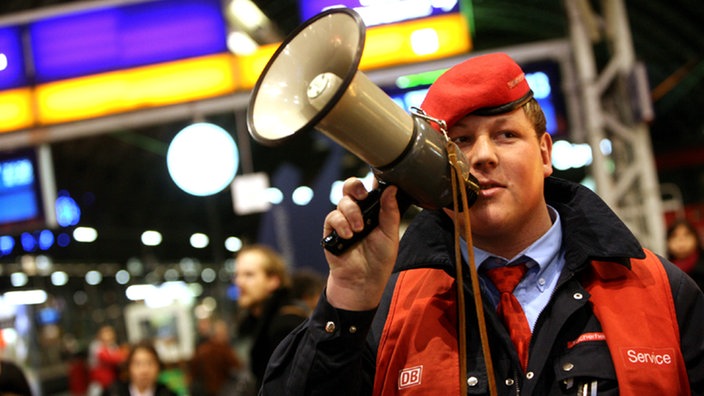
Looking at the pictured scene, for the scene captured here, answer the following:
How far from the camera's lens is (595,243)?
5.47ft

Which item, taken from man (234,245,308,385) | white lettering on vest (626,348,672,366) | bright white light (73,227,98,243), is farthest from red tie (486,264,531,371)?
bright white light (73,227,98,243)

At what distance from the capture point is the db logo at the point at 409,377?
160 centimetres

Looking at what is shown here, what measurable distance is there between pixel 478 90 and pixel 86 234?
18885mm

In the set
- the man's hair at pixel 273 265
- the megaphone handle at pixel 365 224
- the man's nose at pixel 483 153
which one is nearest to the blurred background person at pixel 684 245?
the man's hair at pixel 273 265

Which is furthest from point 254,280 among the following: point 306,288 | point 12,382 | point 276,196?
point 276,196

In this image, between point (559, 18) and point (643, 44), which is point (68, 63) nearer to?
point (559, 18)

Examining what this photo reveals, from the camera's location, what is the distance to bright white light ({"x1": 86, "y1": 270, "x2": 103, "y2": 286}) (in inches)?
851

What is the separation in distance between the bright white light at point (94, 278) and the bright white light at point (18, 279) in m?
6.03

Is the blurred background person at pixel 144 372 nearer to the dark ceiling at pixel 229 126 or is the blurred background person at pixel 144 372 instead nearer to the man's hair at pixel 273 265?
the man's hair at pixel 273 265

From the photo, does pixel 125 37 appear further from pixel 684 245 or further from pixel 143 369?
pixel 684 245

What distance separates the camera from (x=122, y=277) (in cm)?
2200

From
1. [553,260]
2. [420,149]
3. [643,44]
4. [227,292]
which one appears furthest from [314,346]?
[643,44]

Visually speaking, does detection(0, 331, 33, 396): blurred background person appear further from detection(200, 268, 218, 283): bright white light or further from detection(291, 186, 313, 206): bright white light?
detection(200, 268, 218, 283): bright white light

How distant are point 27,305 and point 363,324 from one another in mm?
13996
